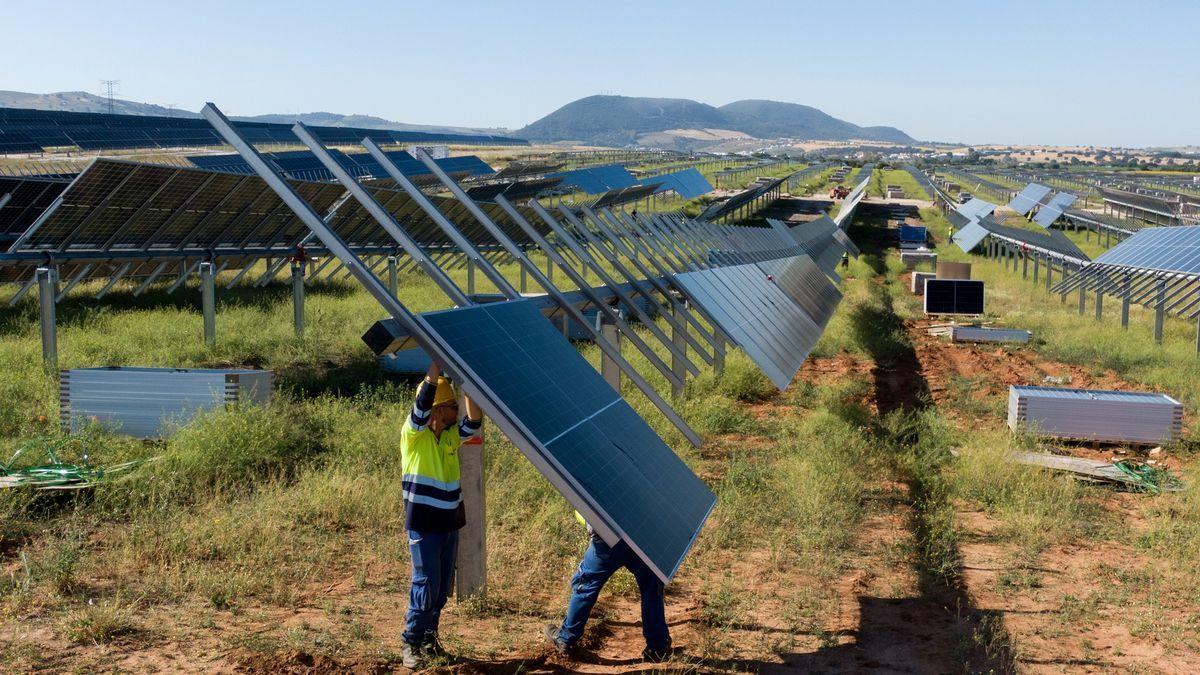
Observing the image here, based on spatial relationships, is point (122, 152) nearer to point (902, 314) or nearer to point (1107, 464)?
point (902, 314)

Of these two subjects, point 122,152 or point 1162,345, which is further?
point 122,152

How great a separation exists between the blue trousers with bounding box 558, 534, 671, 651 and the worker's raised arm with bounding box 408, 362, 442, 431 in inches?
54.1

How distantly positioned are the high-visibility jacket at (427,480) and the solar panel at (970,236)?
152ft

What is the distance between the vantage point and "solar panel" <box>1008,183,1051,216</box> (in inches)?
2687

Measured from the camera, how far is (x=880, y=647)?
7.66m

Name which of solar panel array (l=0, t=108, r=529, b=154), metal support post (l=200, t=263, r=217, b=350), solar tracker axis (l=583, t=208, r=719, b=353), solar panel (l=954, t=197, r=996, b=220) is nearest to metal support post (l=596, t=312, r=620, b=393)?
solar tracker axis (l=583, t=208, r=719, b=353)

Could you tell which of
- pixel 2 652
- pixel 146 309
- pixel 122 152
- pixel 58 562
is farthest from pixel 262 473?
pixel 122 152

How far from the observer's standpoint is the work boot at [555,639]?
23.3ft

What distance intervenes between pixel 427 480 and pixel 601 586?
4.40 ft

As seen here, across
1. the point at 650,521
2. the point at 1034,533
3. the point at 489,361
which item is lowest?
the point at 1034,533

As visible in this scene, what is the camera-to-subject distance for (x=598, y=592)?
23.1ft

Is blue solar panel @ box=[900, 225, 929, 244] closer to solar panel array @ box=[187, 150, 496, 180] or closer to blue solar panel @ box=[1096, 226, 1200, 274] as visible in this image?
solar panel array @ box=[187, 150, 496, 180]

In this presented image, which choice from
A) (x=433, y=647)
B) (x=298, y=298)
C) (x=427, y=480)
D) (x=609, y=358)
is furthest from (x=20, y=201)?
(x=433, y=647)

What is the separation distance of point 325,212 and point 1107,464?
17449mm
